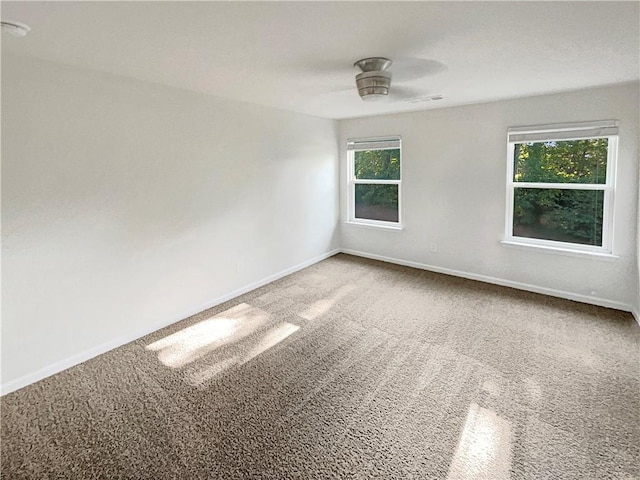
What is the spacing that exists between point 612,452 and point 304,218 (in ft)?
13.1

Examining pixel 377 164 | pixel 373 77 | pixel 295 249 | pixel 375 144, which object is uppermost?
pixel 373 77

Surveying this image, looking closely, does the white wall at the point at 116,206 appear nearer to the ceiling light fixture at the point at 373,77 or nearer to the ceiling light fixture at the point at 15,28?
the ceiling light fixture at the point at 15,28

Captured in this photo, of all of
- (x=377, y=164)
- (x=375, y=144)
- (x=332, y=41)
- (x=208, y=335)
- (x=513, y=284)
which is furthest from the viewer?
(x=377, y=164)

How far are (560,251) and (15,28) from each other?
4.90m

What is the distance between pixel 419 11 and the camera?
5.80 feet

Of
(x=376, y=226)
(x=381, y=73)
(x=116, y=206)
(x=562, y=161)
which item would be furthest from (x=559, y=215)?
(x=116, y=206)

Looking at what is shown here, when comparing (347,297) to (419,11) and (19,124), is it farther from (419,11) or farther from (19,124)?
(19,124)

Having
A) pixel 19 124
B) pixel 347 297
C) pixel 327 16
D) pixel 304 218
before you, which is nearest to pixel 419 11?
pixel 327 16

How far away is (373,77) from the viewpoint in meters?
2.68

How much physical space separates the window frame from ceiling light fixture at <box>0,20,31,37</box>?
13.5ft

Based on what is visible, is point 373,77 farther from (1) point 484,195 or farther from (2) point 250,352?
(1) point 484,195

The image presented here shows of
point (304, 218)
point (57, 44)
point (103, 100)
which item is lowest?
point (304, 218)

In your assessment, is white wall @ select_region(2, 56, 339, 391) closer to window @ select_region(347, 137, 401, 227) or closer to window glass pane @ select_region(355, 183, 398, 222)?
window @ select_region(347, 137, 401, 227)

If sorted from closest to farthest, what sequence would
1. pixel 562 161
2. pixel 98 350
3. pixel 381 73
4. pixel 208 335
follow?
pixel 381 73
pixel 98 350
pixel 208 335
pixel 562 161
